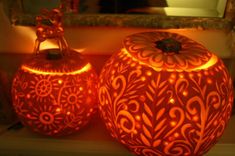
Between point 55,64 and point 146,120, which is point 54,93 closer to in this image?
point 55,64

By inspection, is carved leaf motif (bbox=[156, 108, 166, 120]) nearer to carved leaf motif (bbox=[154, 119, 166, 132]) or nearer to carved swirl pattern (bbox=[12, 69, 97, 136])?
carved leaf motif (bbox=[154, 119, 166, 132])

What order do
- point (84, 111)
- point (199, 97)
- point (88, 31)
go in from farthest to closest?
point (88, 31) < point (84, 111) < point (199, 97)

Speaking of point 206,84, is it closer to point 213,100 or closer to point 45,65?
point 213,100

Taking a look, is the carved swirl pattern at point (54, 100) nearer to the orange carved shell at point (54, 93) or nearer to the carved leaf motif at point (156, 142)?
the orange carved shell at point (54, 93)

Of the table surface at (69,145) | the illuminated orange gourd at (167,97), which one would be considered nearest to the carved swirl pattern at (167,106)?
the illuminated orange gourd at (167,97)

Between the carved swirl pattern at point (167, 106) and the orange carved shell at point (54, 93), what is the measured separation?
0.08m

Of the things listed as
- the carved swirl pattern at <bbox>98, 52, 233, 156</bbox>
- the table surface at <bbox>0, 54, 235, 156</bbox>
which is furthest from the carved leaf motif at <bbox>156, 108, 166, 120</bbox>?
the table surface at <bbox>0, 54, 235, 156</bbox>

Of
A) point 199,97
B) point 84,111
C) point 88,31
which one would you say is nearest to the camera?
point 199,97

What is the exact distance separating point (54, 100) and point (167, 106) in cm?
23

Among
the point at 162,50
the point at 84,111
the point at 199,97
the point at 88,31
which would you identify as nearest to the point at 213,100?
the point at 199,97

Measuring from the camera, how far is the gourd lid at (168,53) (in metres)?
0.55

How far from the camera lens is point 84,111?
2.14 feet

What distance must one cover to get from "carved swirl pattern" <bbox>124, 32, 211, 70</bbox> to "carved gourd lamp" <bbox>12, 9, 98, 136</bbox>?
13cm

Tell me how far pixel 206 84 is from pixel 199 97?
28 millimetres
